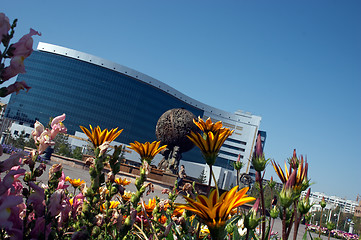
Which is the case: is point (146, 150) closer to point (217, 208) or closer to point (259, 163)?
point (259, 163)

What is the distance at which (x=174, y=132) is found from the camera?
48.9ft

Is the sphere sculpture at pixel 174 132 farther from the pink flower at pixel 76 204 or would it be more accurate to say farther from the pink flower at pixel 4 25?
the pink flower at pixel 4 25

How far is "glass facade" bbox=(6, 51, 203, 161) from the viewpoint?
8200cm

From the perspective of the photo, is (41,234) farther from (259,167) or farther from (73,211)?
(259,167)

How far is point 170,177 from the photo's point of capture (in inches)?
533

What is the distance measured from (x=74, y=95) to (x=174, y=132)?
244 ft

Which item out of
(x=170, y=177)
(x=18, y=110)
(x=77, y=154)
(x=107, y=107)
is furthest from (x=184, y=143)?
(x=18, y=110)

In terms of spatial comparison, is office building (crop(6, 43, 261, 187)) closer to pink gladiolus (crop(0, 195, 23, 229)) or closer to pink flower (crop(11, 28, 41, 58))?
pink flower (crop(11, 28, 41, 58))

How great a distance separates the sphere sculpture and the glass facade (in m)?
69.5

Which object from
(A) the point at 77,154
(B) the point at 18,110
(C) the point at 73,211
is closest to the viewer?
(C) the point at 73,211

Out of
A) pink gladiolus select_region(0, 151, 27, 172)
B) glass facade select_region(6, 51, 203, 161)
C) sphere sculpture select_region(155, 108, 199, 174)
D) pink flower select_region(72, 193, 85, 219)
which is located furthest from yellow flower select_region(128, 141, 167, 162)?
glass facade select_region(6, 51, 203, 161)

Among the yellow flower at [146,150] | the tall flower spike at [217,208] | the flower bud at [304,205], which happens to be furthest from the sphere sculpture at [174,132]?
the tall flower spike at [217,208]

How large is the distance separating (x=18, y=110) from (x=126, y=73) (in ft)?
98.4

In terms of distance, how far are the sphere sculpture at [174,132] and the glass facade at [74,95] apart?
228ft
